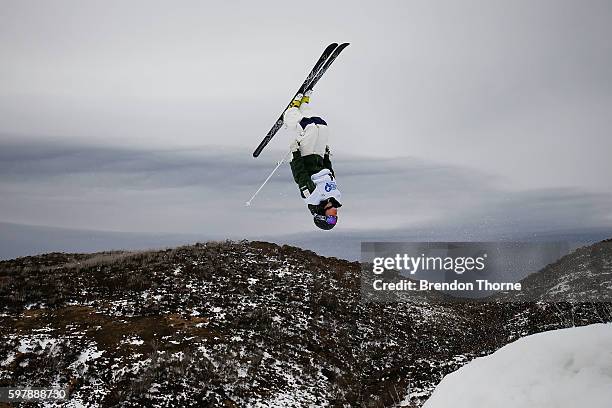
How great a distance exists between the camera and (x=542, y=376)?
14.9ft

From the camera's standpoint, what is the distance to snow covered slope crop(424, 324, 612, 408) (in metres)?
4.17

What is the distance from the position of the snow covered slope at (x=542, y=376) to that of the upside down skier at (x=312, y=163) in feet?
7.62

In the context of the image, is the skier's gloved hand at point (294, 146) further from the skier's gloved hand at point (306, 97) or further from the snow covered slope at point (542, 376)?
the snow covered slope at point (542, 376)

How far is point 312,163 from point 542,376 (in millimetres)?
3294

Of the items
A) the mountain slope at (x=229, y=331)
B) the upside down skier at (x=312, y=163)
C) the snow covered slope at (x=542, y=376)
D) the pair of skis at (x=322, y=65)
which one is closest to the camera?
the snow covered slope at (x=542, y=376)

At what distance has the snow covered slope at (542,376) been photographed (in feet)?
13.7

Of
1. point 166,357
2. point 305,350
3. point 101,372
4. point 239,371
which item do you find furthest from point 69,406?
point 305,350

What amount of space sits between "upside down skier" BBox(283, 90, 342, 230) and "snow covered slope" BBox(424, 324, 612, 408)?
7.62ft

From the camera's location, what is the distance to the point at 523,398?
4.33m

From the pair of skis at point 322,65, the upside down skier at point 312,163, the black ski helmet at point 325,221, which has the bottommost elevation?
the black ski helmet at point 325,221

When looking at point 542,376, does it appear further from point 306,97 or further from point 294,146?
point 306,97

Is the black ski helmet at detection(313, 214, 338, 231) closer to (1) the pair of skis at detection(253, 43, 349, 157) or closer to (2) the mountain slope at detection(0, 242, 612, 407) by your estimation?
(1) the pair of skis at detection(253, 43, 349, 157)

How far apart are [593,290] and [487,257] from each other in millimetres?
12094

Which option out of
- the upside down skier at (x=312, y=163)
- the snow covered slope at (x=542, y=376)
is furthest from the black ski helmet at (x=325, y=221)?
the snow covered slope at (x=542, y=376)
